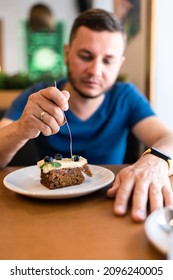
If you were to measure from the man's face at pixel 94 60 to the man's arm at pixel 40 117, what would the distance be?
0.49 meters

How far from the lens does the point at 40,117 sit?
823 mm

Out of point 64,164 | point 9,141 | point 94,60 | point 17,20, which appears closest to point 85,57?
point 94,60

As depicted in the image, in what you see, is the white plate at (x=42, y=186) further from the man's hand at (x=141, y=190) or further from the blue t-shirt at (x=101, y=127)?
the blue t-shirt at (x=101, y=127)

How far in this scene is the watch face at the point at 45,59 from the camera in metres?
6.37

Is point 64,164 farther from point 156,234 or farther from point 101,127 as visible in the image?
point 101,127

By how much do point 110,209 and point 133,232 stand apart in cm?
→ 12

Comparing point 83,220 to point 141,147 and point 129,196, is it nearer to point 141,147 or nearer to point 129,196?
point 129,196

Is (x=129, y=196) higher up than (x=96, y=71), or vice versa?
(x=96, y=71)

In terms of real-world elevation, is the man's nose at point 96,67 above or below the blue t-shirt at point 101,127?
above

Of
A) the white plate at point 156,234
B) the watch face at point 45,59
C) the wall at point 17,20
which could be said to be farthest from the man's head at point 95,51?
the wall at point 17,20

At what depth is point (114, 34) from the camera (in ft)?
4.33

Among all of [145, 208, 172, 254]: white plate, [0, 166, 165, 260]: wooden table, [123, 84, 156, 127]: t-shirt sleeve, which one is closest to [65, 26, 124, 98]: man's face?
[123, 84, 156, 127]: t-shirt sleeve

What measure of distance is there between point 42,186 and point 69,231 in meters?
0.23
